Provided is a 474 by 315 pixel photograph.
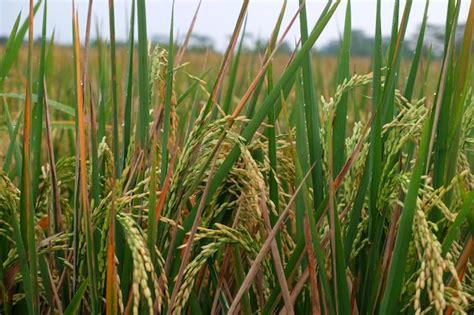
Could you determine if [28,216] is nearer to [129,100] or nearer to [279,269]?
[129,100]

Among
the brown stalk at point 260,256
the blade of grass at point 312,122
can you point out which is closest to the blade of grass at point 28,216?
the brown stalk at point 260,256

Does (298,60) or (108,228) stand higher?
(298,60)

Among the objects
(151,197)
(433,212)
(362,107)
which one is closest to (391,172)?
(433,212)

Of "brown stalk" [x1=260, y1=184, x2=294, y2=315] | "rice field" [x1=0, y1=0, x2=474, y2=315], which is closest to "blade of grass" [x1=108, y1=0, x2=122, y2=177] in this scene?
"rice field" [x1=0, y1=0, x2=474, y2=315]

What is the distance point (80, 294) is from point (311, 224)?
0.32 meters

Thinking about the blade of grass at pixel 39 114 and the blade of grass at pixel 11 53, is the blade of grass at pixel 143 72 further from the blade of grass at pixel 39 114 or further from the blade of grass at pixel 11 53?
the blade of grass at pixel 11 53

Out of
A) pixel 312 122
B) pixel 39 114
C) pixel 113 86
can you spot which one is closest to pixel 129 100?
pixel 113 86

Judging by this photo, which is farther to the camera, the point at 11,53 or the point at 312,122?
the point at 11,53

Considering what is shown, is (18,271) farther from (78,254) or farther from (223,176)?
(223,176)

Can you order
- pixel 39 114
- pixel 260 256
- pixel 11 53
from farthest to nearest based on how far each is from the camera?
pixel 11 53 → pixel 39 114 → pixel 260 256

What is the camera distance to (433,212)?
37.3 inches

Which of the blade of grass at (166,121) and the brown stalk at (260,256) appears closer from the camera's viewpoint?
the brown stalk at (260,256)

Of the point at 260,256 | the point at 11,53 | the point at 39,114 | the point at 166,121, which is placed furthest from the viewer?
the point at 11,53

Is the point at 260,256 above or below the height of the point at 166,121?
below
